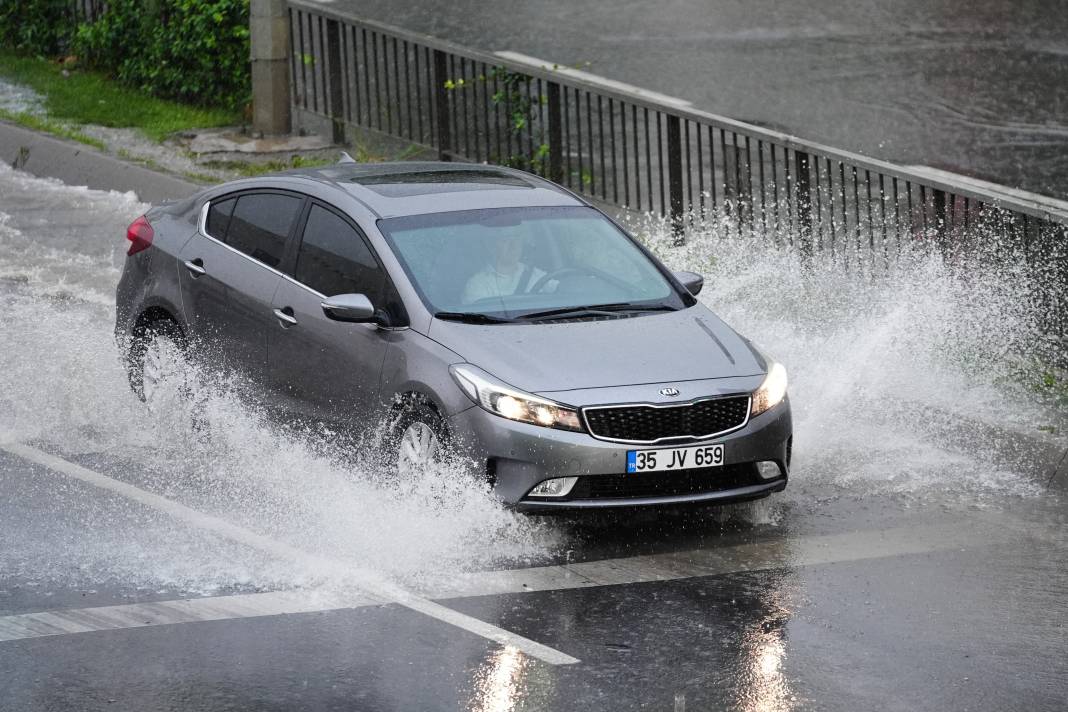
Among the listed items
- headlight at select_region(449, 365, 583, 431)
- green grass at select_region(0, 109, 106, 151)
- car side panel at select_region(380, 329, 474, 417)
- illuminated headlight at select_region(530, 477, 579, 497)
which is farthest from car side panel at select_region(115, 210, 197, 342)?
green grass at select_region(0, 109, 106, 151)

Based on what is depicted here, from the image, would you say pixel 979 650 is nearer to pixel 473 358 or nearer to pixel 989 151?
pixel 473 358

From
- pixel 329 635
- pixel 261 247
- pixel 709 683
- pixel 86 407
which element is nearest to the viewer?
pixel 709 683

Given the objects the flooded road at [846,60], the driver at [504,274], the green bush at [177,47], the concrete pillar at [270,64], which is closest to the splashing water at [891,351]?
the driver at [504,274]

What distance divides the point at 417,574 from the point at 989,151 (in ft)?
39.4

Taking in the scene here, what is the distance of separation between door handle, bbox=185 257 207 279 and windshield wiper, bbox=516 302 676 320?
7.38ft

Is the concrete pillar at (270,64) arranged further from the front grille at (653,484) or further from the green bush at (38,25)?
the front grille at (653,484)

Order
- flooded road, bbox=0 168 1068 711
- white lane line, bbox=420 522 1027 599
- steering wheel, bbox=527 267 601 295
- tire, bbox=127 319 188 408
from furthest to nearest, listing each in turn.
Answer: tire, bbox=127 319 188 408, steering wheel, bbox=527 267 601 295, white lane line, bbox=420 522 1027 599, flooded road, bbox=0 168 1068 711

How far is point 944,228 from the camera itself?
464 inches

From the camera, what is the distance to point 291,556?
7852 mm

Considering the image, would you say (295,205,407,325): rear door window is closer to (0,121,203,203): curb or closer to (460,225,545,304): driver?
(460,225,545,304): driver

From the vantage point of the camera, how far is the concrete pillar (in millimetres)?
17000

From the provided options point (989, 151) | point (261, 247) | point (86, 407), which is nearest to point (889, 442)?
point (261, 247)

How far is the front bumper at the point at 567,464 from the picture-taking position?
7781 millimetres

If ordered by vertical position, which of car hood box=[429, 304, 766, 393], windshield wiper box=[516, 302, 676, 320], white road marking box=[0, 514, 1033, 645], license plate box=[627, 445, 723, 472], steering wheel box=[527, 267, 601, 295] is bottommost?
white road marking box=[0, 514, 1033, 645]
